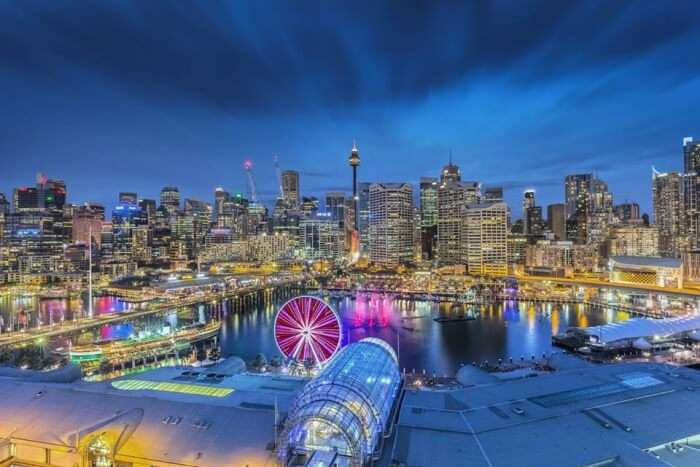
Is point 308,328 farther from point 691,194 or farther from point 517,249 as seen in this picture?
point 517,249

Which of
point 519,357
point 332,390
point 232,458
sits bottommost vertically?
point 519,357

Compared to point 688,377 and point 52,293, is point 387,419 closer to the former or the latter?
point 688,377

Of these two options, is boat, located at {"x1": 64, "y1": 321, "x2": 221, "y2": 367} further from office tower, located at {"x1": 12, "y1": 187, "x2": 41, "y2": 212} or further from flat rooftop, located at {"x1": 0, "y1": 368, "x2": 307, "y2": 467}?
office tower, located at {"x1": 12, "y1": 187, "x2": 41, "y2": 212}

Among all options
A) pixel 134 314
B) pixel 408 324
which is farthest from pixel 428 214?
pixel 134 314

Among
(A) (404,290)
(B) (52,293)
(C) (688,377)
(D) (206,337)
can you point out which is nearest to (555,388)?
(C) (688,377)

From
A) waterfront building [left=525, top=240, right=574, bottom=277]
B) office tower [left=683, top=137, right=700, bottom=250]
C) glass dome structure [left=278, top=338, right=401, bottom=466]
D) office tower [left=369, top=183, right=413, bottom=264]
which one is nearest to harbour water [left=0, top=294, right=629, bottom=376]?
glass dome structure [left=278, top=338, right=401, bottom=466]
